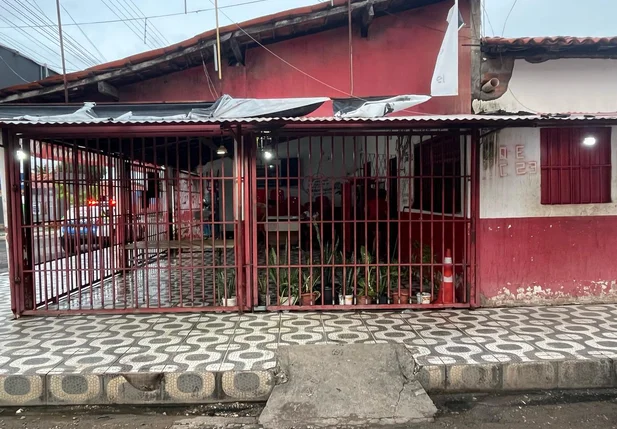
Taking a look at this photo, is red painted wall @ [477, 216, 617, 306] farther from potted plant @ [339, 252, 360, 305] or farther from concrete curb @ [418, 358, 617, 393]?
concrete curb @ [418, 358, 617, 393]

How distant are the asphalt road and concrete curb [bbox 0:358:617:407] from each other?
0.10 metres

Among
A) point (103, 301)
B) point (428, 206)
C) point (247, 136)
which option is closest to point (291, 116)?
point (247, 136)

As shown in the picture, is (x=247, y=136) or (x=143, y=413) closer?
(x=143, y=413)

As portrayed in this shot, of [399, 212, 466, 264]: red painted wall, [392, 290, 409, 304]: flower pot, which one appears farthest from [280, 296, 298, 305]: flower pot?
[399, 212, 466, 264]: red painted wall

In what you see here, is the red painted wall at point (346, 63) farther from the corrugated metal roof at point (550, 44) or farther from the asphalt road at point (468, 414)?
the asphalt road at point (468, 414)

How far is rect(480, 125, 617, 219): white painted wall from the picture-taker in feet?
20.1

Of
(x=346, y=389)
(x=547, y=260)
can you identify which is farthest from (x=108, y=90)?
(x=547, y=260)

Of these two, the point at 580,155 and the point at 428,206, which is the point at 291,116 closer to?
the point at 428,206

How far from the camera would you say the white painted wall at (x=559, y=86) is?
6.29m

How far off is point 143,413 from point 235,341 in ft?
4.09

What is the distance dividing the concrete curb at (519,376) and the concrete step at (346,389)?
9.4 inches

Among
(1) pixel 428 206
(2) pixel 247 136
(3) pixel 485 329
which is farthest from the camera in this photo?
(1) pixel 428 206

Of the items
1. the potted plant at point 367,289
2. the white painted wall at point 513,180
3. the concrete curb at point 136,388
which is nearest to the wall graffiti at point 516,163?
the white painted wall at point 513,180

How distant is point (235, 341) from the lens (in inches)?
192
